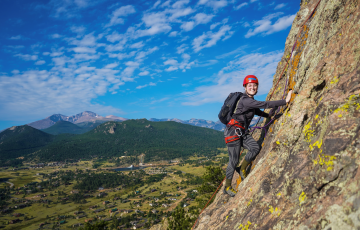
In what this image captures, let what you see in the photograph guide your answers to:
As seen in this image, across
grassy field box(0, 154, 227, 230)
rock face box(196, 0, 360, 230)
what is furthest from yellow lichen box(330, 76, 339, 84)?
grassy field box(0, 154, 227, 230)

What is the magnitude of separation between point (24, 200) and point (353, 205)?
18230 cm

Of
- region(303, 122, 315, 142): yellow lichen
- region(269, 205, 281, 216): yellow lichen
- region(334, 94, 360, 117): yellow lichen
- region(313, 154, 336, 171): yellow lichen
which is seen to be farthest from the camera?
region(303, 122, 315, 142): yellow lichen

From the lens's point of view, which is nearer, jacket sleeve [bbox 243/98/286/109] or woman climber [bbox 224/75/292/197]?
jacket sleeve [bbox 243/98/286/109]

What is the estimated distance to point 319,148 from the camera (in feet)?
13.1

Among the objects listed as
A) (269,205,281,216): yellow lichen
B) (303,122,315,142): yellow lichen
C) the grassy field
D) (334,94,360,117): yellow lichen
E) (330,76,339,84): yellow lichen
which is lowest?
the grassy field

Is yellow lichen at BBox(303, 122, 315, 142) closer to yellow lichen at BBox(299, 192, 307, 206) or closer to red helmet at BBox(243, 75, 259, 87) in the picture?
yellow lichen at BBox(299, 192, 307, 206)

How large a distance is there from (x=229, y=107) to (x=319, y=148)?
3385mm

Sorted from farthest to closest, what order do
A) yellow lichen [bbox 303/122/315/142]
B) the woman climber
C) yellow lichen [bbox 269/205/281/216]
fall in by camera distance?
the woman climber
yellow lichen [bbox 303/122/315/142]
yellow lichen [bbox 269/205/281/216]

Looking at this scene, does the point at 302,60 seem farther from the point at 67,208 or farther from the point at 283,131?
the point at 67,208

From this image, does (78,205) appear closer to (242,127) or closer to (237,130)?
(237,130)

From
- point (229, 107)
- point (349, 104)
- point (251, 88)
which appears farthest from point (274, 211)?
point (251, 88)

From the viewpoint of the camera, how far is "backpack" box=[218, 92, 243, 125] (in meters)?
6.95

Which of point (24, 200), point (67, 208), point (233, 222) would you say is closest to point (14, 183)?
point (24, 200)

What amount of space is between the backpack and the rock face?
177cm
